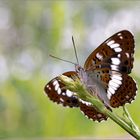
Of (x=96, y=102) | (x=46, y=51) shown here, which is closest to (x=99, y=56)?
(x=96, y=102)

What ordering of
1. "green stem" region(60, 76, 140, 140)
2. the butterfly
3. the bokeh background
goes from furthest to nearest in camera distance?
the bokeh background < the butterfly < "green stem" region(60, 76, 140, 140)

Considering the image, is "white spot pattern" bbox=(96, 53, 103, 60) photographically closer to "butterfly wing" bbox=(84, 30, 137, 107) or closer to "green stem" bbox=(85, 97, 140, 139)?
"butterfly wing" bbox=(84, 30, 137, 107)

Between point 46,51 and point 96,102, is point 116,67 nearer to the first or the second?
point 96,102

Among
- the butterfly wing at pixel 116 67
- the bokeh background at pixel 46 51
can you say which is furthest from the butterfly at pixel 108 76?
the bokeh background at pixel 46 51

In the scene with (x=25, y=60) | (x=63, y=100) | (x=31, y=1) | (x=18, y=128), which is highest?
(x=63, y=100)

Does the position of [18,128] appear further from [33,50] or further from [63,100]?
[63,100]

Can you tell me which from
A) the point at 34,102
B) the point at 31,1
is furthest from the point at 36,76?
the point at 31,1

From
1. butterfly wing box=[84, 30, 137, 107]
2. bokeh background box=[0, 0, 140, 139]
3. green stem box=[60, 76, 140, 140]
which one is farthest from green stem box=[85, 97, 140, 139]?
bokeh background box=[0, 0, 140, 139]
